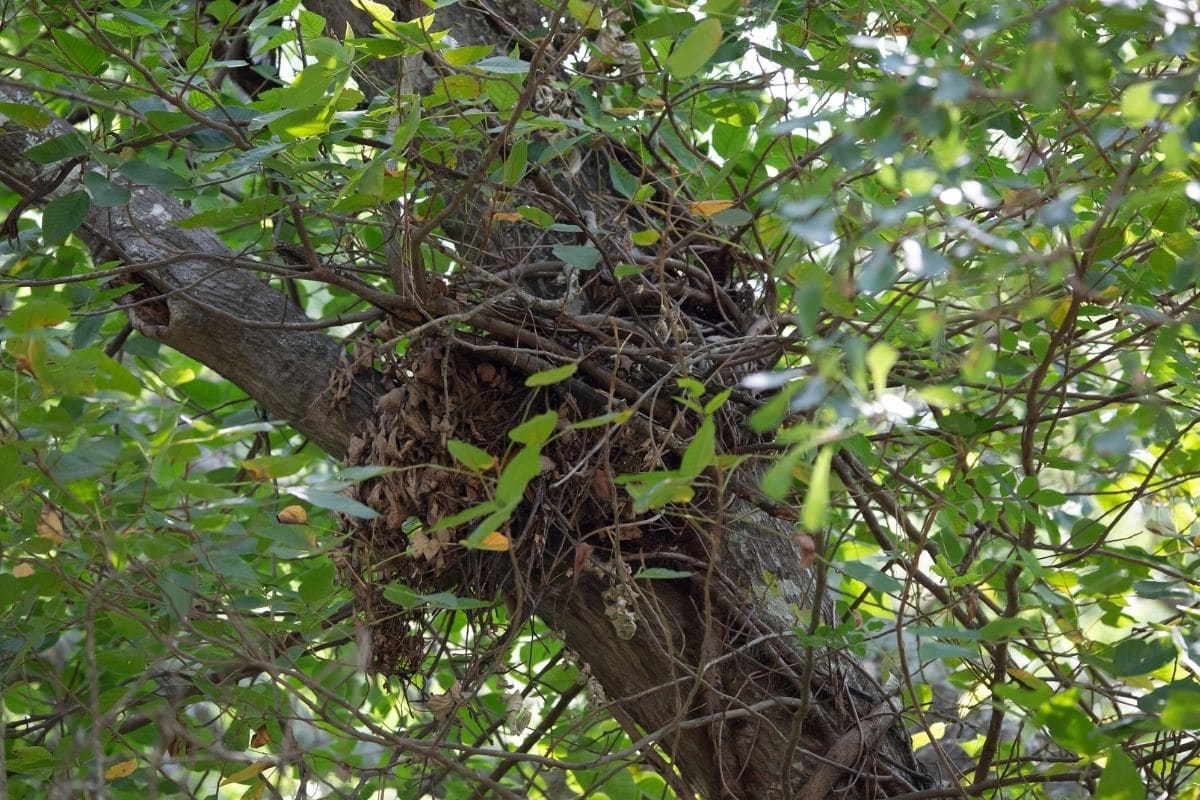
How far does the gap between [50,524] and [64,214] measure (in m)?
0.42

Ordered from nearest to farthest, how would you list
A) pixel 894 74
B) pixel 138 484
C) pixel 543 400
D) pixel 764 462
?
pixel 138 484, pixel 894 74, pixel 543 400, pixel 764 462

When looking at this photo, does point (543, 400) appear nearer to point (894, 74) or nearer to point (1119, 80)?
point (894, 74)

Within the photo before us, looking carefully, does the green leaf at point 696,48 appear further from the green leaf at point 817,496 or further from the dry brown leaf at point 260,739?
the dry brown leaf at point 260,739

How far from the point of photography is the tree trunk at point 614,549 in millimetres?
1420

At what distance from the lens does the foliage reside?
0.91 meters

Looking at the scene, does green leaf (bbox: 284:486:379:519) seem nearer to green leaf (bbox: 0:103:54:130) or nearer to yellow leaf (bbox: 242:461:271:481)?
yellow leaf (bbox: 242:461:271:481)

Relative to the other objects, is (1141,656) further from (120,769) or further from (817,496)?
(120,769)

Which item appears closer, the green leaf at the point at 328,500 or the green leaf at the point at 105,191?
the green leaf at the point at 328,500

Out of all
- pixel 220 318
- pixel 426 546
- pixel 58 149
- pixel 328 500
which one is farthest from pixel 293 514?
pixel 58 149

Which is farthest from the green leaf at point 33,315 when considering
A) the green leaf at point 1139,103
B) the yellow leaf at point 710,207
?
the green leaf at point 1139,103

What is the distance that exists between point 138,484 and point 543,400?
1.69 feet

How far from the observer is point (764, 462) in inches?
63.4

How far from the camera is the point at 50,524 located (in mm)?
1171

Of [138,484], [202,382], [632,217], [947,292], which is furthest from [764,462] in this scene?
[202,382]
